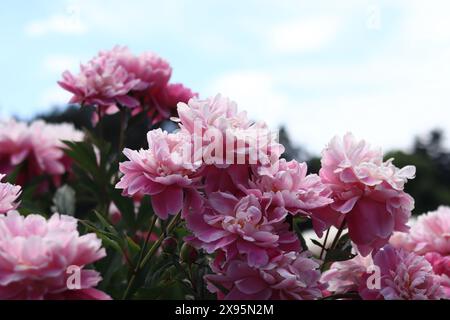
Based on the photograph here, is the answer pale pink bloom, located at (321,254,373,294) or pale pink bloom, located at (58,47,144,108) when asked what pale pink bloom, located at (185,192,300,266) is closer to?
pale pink bloom, located at (321,254,373,294)

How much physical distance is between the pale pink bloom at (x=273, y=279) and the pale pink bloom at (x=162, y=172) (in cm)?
12

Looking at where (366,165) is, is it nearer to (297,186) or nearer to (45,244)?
(297,186)

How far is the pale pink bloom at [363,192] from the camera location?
1025mm

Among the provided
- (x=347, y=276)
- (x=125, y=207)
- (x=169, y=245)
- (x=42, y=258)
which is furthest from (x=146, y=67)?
(x=42, y=258)

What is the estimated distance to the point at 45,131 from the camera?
7.41ft

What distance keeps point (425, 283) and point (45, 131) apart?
5.04 feet

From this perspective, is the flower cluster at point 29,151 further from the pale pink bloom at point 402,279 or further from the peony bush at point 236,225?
the pale pink bloom at point 402,279

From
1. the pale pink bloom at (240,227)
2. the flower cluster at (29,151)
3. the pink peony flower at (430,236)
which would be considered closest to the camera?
the pale pink bloom at (240,227)

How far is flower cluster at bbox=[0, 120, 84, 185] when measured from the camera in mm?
2152

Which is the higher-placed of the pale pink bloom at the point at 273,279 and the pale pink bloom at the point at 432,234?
the pale pink bloom at the point at 432,234

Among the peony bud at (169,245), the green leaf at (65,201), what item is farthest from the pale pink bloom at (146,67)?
the peony bud at (169,245)

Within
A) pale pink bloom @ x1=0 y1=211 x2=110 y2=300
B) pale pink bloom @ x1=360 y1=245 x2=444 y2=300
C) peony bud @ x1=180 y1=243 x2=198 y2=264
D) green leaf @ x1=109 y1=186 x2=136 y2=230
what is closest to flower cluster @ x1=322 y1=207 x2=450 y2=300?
pale pink bloom @ x1=360 y1=245 x2=444 y2=300

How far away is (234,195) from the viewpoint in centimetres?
98
